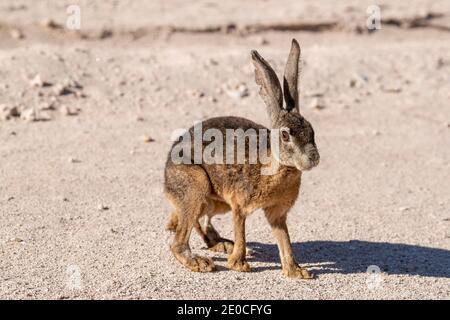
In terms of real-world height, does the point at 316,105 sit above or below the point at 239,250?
above

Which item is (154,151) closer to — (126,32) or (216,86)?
(216,86)

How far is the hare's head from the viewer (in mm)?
6480

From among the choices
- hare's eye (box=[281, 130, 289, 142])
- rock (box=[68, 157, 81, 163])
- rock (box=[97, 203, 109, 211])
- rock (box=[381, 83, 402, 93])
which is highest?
hare's eye (box=[281, 130, 289, 142])

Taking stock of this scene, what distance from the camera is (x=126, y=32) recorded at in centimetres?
1399

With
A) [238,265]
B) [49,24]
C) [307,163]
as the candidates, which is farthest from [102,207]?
[49,24]

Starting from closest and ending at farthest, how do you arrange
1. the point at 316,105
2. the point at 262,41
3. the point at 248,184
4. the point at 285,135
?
the point at 285,135, the point at 248,184, the point at 316,105, the point at 262,41

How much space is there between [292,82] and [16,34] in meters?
7.56

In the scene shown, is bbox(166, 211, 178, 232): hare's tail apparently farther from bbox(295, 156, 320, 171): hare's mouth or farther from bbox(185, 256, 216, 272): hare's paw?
bbox(295, 156, 320, 171): hare's mouth

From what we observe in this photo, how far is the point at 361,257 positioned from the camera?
7.67 metres

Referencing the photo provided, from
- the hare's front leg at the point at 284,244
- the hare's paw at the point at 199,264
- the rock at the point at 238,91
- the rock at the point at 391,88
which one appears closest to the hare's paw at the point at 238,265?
the hare's paw at the point at 199,264

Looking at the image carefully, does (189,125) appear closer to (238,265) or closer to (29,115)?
(29,115)

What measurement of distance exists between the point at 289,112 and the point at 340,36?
8.37 m

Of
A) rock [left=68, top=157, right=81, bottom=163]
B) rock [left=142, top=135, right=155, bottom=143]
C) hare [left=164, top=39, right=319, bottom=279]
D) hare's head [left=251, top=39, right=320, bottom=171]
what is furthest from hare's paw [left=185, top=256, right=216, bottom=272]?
rock [left=142, top=135, right=155, bottom=143]

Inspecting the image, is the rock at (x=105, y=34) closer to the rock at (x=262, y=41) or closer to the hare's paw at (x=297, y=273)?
the rock at (x=262, y=41)
